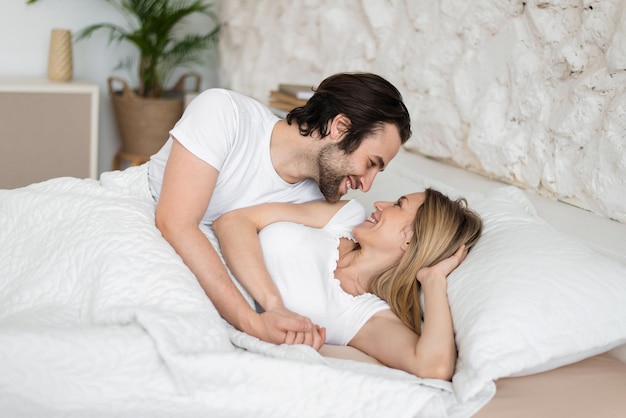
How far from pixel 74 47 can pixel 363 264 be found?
276 cm

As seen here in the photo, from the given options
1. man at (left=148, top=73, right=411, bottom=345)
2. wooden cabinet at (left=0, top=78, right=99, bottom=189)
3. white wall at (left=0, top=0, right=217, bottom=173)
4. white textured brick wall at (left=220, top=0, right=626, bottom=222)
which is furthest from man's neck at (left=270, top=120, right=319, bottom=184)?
white wall at (left=0, top=0, right=217, bottom=173)

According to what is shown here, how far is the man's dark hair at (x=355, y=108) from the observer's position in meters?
1.63

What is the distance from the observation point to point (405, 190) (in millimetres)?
1844

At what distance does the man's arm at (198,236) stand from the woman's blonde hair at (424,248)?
0.22 meters

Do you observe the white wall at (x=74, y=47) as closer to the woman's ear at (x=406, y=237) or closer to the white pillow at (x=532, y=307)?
the woman's ear at (x=406, y=237)

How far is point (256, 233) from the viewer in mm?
1561

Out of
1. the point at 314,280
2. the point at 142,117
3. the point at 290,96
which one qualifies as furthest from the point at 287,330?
the point at 142,117

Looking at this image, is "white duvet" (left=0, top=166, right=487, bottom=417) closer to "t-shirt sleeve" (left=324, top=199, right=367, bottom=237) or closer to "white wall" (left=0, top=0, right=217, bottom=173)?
"t-shirt sleeve" (left=324, top=199, right=367, bottom=237)

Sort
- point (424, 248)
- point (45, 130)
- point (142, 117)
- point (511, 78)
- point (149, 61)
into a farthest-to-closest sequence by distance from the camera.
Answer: point (149, 61)
point (142, 117)
point (45, 130)
point (511, 78)
point (424, 248)

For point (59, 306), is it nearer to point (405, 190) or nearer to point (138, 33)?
point (405, 190)

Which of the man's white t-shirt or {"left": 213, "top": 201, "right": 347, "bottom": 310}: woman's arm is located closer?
{"left": 213, "top": 201, "right": 347, "bottom": 310}: woman's arm

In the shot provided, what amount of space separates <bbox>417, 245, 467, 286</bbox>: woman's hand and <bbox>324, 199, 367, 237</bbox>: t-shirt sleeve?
0.90 feet

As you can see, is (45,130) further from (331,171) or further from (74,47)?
(331,171)

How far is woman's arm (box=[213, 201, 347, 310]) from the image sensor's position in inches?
56.3
